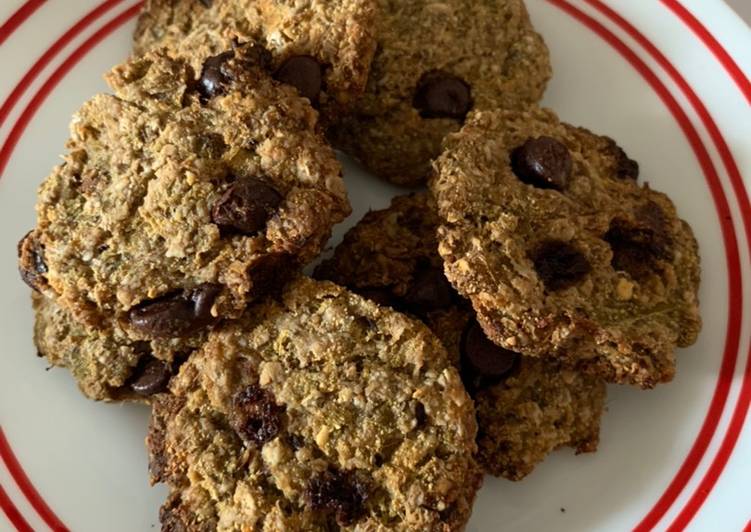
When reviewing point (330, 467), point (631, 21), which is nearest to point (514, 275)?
point (330, 467)

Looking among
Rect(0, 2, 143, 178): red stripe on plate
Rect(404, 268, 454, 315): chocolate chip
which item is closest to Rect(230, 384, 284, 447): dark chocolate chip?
Rect(404, 268, 454, 315): chocolate chip

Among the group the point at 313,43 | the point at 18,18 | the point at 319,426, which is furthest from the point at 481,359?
the point at 18,18

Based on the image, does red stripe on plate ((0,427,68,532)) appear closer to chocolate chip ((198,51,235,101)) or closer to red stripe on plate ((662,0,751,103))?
chocolate chip ((198,51,235,101))

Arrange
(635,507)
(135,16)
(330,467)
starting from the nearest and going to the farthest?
(330,467), (635,507), (135,16)

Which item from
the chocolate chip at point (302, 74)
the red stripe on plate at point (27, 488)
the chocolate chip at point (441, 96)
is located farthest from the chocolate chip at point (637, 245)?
the red stripe on plate at point (27, 488)

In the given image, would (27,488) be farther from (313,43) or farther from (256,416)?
(313,43)

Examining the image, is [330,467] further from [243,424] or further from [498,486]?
[498,486]
